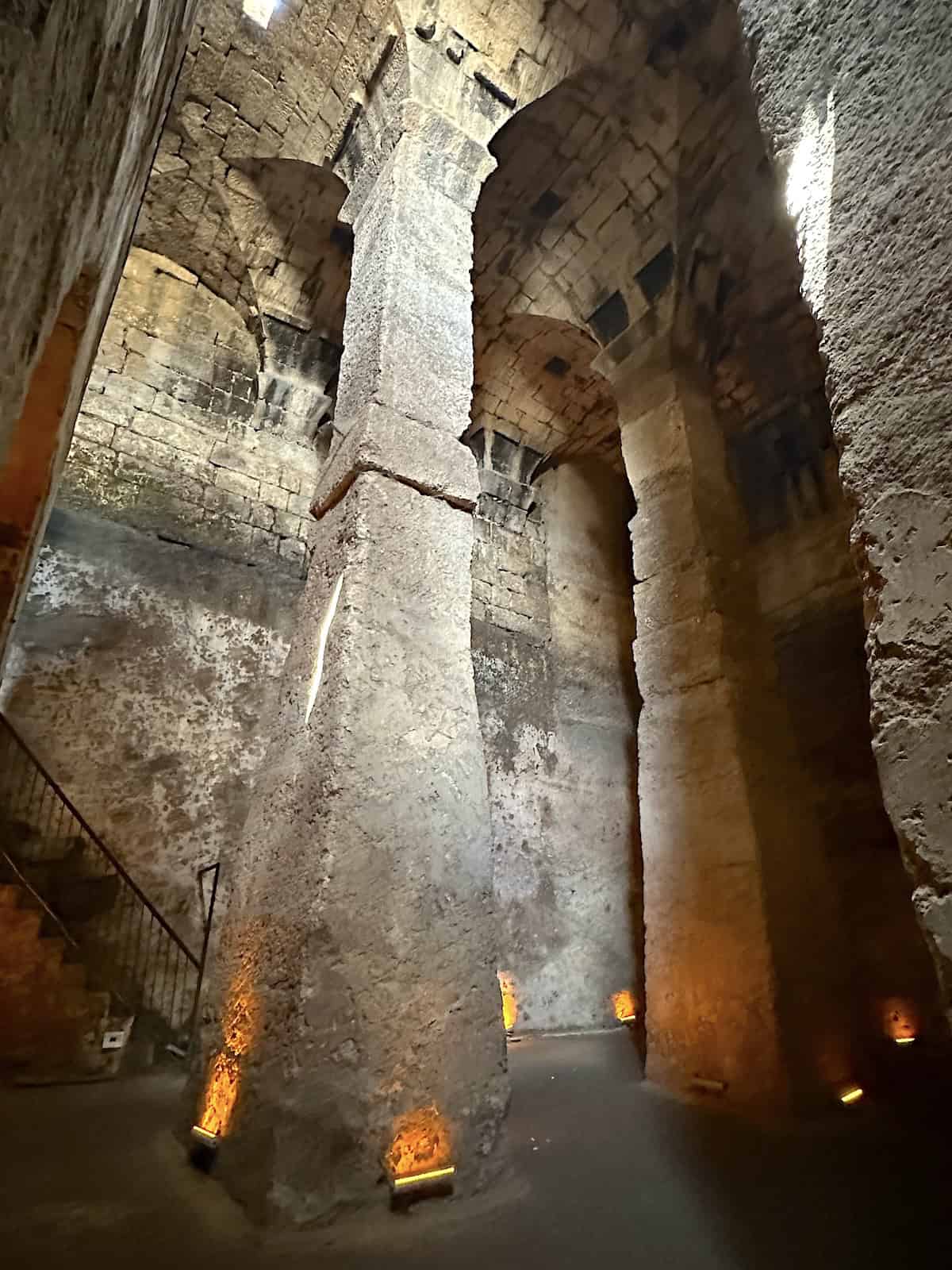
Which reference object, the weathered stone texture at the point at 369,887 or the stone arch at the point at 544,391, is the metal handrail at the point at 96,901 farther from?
the stone arch at the point at 544,391

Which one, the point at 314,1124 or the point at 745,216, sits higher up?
the point at 745,216

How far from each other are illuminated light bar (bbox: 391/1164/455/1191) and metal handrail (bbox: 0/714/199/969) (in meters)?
3.59

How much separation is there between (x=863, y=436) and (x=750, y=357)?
6713 mm

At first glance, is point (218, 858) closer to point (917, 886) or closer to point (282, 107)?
point (917, 886)

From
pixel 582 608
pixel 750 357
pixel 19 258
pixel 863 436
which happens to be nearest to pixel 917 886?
pixel 863 436

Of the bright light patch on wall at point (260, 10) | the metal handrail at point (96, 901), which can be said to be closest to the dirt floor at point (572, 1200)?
the metal handrail at point (96, 901)

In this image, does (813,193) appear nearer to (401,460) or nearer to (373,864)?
(401,460)

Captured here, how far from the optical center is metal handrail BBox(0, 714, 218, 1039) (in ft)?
16.5

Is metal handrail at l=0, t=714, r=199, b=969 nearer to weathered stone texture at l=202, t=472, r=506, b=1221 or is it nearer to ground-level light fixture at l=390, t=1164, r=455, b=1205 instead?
weathered stone texture at l=202, t=472, r=506, b=1221

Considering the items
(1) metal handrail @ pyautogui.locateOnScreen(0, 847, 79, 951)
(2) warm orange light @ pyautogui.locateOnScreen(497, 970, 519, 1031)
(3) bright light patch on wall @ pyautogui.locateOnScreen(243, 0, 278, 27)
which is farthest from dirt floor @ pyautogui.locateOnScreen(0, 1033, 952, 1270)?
(3) bright light patch on wall @ pyautogui.locateOnScreen(243, 0, 278, 27)

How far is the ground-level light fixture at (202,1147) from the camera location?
2.52m

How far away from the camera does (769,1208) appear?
2.60 meters

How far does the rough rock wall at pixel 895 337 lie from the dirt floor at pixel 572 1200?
78.0 inches

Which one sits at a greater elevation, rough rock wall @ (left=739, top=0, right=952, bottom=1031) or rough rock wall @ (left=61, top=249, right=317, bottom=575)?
rough rock wall @ (left=61, top=249, right=317, bottom=575)
